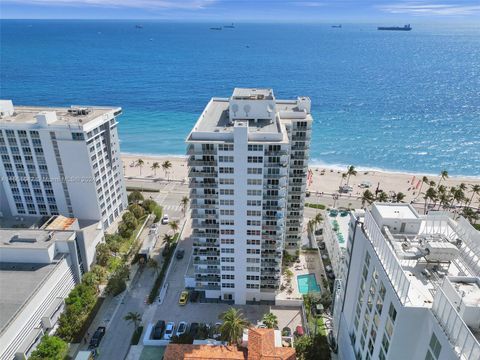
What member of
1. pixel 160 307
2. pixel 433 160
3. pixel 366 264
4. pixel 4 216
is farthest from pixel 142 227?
pixel 433 160

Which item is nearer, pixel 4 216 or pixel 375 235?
pixel 375 235

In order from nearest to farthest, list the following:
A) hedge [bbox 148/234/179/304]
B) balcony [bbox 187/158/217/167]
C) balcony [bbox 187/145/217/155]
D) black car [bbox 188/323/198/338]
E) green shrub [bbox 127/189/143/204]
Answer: balcony [bbox 187/145/217/155], balcony [bbox 187/158/217/167], black car [bbox 188/323/198/338], hedge [bbox 148/234/179/304], green shrub [bbox 127/189/143/204]

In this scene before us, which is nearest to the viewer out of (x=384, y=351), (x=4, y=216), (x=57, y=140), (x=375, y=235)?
(x=384, y=351)

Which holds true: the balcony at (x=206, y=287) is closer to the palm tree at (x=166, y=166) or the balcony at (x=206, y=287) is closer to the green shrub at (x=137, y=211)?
→ the green shrub at (x=137, y=211)

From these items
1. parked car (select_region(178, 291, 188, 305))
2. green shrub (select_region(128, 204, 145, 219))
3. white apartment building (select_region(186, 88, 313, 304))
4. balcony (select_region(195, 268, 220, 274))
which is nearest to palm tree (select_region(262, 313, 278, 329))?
white apartment building (select_region(186, 88, 313, 304))

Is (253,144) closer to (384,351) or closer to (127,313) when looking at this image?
(384,351)

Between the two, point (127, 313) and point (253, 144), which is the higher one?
point (253, 144)

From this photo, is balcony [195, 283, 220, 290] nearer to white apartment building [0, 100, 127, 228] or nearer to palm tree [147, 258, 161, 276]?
palm tree [147, 258, 161, 276]
